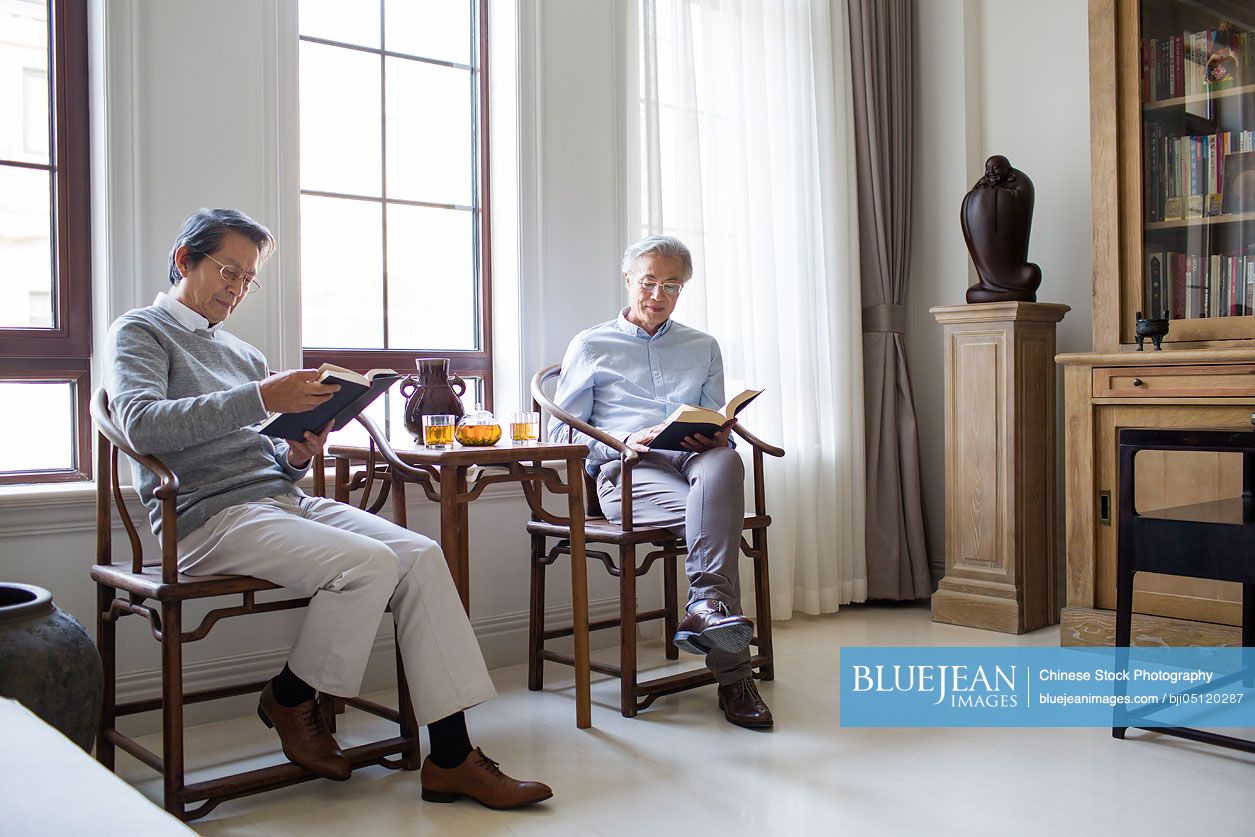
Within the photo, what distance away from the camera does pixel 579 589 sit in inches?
103

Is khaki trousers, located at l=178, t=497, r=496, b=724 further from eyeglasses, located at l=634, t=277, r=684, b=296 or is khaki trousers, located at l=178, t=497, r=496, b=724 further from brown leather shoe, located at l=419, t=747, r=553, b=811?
eyeglasses, located at l=634, t=277, r=684, b=296

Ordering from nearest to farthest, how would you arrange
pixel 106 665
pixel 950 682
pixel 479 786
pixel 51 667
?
pixel 51 667 → pixel 479 786 → pixel 106 665 → pixel 950 682

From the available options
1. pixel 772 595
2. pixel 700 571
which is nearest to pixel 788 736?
pixel 700 571

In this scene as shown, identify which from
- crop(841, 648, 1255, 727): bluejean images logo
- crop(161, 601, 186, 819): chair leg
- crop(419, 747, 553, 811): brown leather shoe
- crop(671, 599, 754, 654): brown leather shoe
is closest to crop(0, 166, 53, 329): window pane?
crop(161, 601, 186, 819): chair leg

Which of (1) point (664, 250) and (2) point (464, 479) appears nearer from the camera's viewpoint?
(2) point (464, 479)

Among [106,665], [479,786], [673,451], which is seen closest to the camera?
[479,786]

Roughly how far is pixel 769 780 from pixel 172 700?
3.86 feet

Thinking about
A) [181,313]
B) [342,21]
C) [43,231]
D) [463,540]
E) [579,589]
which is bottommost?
[579,589]

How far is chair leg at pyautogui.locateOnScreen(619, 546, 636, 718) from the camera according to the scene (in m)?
2.70

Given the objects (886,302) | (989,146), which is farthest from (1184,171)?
(886,302)

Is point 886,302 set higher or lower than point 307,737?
Answer: higher

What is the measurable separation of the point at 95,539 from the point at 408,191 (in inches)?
51.3

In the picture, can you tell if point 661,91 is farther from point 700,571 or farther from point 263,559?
point 263,559

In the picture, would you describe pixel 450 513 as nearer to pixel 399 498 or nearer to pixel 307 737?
pixel 399 498
